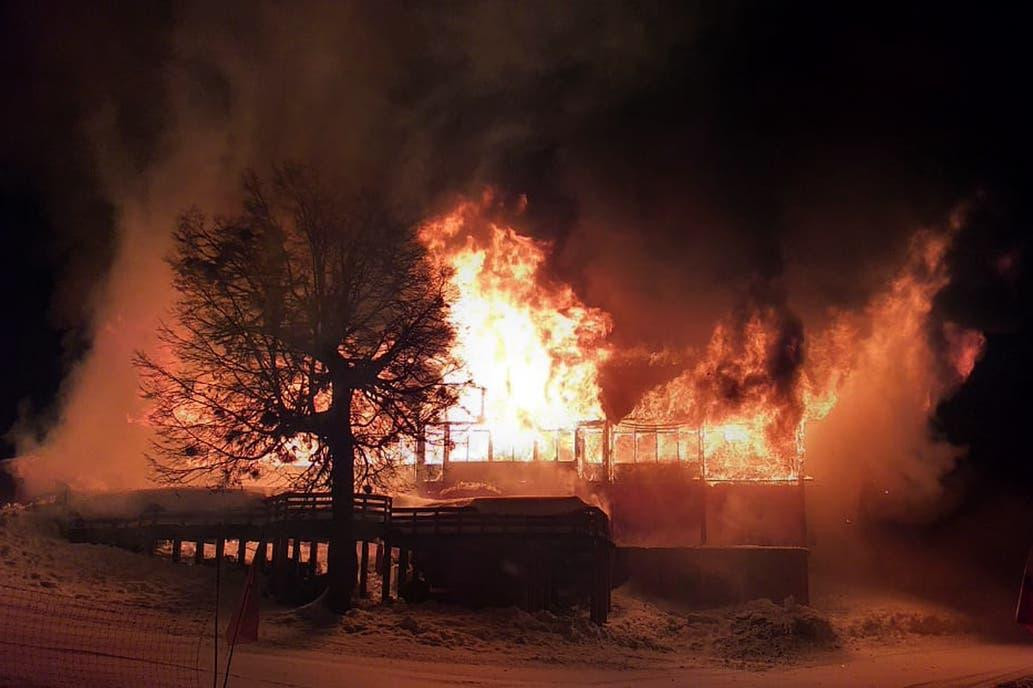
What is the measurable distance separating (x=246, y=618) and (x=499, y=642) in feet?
38.2

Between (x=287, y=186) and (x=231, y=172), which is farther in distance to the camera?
(x=231, y=172)

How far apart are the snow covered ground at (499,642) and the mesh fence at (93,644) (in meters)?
0.96

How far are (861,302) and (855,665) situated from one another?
77.9 ft

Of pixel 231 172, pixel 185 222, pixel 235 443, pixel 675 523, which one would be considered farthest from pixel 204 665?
pixel 231 172

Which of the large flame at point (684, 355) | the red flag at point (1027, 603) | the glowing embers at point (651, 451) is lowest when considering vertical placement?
the red flag at point (1027, 603)

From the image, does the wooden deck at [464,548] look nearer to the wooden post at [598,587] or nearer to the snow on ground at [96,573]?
the wooden post at [598,587]

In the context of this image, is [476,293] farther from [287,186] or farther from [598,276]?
[287,186]

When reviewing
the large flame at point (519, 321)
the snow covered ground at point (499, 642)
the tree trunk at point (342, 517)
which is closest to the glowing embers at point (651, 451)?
the large flame at point (519, 321)

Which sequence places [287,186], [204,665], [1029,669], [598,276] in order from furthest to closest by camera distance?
[598,276] < [287,186] < [1029,669] < [204,665]

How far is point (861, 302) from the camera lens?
44.7 m

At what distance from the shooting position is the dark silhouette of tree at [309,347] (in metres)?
24.9

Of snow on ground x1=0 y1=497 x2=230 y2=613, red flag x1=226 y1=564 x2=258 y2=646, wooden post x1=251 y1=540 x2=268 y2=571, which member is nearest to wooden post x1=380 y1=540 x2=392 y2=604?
wooden post x1=251 y1=540 x2=268 y2=571

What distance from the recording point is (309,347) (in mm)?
25844

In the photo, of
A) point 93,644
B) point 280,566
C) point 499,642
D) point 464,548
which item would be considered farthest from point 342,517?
point 93,644
